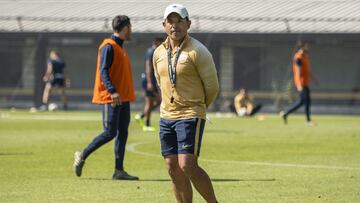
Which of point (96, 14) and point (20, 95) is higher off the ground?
point (96, 14)

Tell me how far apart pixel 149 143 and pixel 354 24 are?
900 inches

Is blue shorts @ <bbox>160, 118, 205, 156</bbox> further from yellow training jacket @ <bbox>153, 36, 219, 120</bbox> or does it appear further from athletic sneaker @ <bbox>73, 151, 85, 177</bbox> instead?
athletic sneaker @ <bbox>73, 151, 85, 177</bbox>

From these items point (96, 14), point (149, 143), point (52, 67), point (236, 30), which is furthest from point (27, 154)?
point (96, 14)

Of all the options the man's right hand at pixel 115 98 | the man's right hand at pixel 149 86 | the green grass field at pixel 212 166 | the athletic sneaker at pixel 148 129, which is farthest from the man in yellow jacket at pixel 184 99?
the athletic sneaker at pixel 148 129

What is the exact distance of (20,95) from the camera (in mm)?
43844

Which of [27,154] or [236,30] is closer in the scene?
[27,154]

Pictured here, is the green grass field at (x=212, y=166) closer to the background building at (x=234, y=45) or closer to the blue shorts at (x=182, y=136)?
the blue shorts at (x=182, y=136)

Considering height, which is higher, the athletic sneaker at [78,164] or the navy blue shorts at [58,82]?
the athletic sneaker at [78,164]

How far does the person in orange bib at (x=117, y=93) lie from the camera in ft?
45.1

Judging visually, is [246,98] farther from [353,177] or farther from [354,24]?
[353,177]

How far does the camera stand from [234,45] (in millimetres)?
42594

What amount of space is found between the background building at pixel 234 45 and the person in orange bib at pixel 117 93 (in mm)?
26799


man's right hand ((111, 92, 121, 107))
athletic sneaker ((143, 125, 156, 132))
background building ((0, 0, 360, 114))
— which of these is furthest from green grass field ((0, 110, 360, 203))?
background building ((0, 0, 360, 114))

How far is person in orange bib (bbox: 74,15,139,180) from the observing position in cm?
1373
